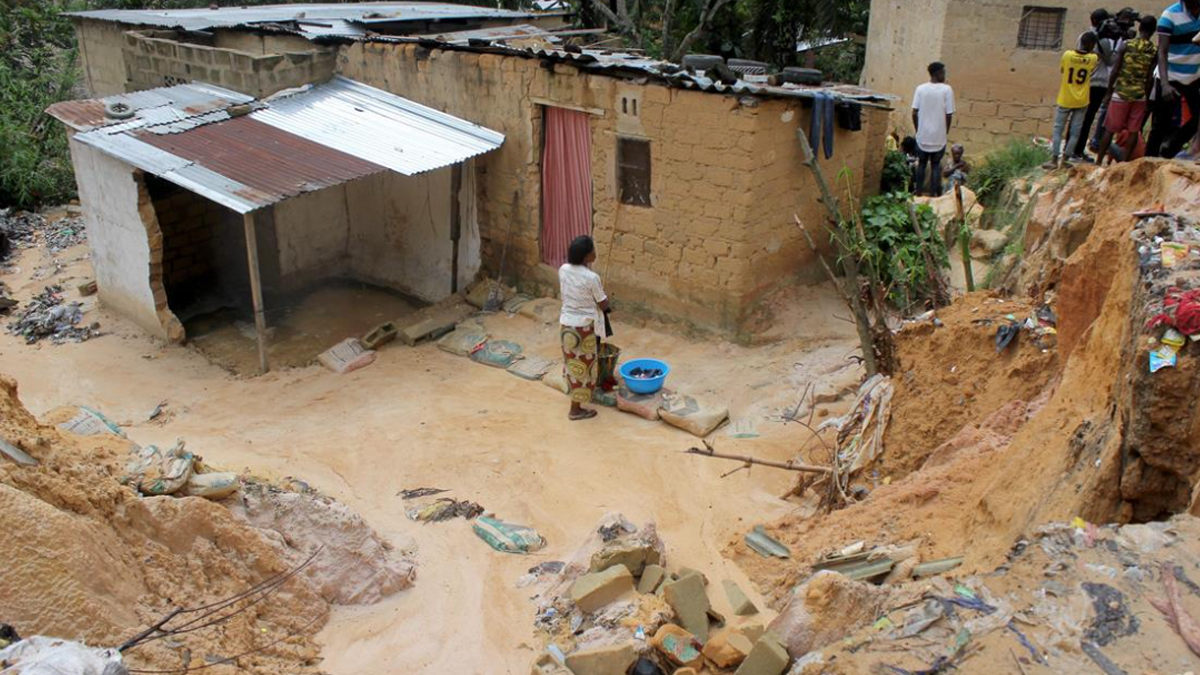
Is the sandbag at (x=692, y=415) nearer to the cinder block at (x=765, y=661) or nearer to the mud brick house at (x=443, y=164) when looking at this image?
the mud brick house at (x=443, y=164)

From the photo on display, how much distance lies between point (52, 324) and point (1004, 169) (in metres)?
10.4

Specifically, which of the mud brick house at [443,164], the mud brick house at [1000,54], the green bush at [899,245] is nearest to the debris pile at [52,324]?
the mud brick house at [443,164]

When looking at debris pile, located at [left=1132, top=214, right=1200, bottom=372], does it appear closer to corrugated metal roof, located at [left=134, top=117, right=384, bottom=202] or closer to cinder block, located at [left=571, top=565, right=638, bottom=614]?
cinder block, located at [left=571, top=565, right=638, bottom=614]

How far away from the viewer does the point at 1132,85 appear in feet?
26.5

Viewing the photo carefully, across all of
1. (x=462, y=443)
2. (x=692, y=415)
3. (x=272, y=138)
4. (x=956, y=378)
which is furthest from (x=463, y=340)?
(x=956, y=378)

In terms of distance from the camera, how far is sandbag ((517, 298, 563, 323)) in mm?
10078

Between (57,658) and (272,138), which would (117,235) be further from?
(57,658)

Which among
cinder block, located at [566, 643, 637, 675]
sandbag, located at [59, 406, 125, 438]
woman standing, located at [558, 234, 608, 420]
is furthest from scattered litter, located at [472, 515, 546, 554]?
sandbag, located at [59, 406, 125, 438]

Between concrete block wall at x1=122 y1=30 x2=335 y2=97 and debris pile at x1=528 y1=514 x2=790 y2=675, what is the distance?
7.23 m

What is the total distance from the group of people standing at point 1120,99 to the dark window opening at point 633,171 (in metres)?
2.96

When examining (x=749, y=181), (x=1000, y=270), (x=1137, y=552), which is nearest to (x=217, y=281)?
(x=749, y=181)

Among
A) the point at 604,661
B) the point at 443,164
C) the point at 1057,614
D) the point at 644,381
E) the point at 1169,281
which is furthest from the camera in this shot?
the point at 443,164

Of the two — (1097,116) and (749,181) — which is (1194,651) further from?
(1097,116)

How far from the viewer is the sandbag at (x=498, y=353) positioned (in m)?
9.43
